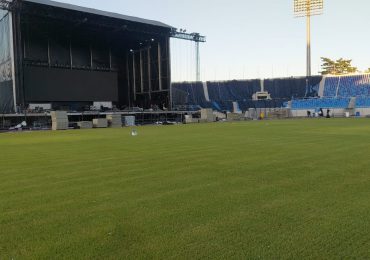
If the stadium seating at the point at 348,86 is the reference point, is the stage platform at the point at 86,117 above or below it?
below

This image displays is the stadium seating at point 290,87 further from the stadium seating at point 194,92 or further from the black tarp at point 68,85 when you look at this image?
the black tarp at point 68,85

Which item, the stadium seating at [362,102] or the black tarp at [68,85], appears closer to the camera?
the black tarp at [68,85]

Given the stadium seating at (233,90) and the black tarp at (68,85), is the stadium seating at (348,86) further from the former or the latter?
the black tarp at (68,85)

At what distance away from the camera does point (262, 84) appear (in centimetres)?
6794

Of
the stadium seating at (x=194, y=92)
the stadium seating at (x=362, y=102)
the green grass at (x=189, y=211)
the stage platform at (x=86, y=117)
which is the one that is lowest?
the green grass at (x=189, y=211)

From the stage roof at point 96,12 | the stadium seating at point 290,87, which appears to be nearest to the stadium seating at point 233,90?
the stadium seating at point 290,87

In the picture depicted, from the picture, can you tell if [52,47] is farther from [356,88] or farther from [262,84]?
[356,88]

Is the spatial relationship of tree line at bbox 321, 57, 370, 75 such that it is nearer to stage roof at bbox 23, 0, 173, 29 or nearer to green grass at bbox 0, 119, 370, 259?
stage roof at bbox 23, 0, 173, 29

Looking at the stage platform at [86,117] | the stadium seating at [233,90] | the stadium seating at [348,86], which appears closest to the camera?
the stage platform at [86,117]

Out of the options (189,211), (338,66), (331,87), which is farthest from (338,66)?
(189,211)

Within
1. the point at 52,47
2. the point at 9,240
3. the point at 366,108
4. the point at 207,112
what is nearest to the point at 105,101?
the point at 52,47

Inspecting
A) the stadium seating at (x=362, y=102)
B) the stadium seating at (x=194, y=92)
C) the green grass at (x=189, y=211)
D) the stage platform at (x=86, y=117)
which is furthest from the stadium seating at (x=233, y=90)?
the green grass at (x=189, y=211)

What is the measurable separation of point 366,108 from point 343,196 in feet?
192

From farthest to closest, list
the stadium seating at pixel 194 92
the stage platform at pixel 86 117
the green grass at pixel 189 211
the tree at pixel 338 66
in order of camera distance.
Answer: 1. the tree at pixel 338 66
2. the stadium seating at pixel 194 92
3. the stage platform at pixel 86 117
4. the green grass at pixel 189 211
